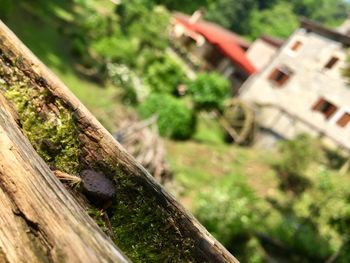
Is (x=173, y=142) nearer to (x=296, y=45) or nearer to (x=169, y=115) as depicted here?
(x=169, y=115)

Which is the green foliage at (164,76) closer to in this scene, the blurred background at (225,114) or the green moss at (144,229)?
the blurred background at (225,114)

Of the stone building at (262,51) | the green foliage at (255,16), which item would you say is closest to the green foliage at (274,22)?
the green foliage at (255,16)

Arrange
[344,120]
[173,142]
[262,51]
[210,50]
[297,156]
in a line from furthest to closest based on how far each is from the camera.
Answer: [262,51] → [210,50] → [344,120] → [173,142] → [297,156]

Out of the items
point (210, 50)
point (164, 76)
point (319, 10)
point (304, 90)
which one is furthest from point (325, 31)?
point (319, 10)

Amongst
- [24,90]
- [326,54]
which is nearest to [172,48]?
[326,54]

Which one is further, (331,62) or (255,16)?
(255,16)

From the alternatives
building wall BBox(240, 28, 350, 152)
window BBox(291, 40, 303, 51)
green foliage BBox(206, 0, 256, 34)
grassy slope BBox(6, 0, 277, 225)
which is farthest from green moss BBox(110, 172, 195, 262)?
green foliage BBox(206, 0, 256, 34)

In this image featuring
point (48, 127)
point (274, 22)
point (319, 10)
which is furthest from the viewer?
point (319, 10)
